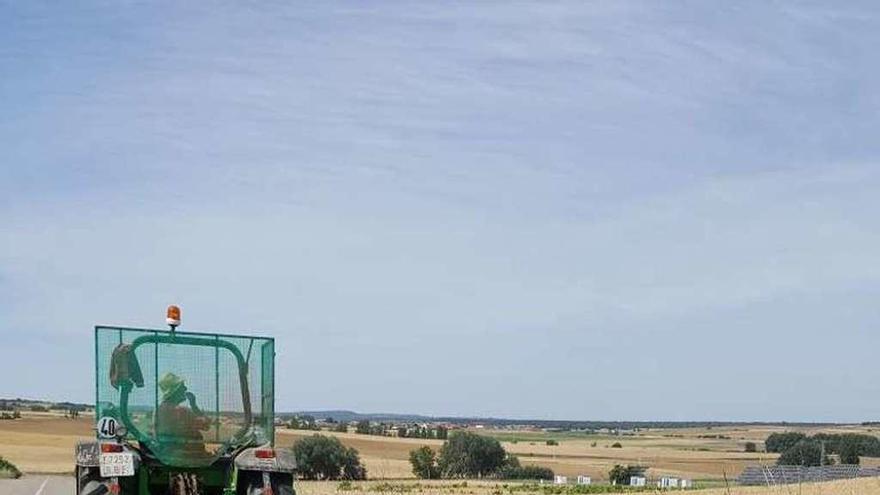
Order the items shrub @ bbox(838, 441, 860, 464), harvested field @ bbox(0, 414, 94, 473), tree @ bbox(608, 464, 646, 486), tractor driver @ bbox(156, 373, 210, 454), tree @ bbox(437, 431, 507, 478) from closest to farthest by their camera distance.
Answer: tractor driver @ bbox(156, 373, 210, 454) < harvested field @ bbox(0, 414, 94, 473) < shrub @ bbox(838, 441, 860, 464) < tree @ bbox(608, 464, 646, 486) < tree @ bbox(437, 431, 507, 478)

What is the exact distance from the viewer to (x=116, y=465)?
11.5 m

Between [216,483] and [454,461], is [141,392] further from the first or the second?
[454,461]

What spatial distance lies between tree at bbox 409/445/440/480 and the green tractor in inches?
2333

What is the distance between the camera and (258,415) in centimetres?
1264

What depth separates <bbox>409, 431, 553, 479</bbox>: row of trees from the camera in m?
83.3

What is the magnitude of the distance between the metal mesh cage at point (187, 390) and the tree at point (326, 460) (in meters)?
61.3

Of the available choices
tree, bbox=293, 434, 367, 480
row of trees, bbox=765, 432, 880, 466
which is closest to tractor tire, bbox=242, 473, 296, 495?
tree, bbox=293, 434, 367, 480

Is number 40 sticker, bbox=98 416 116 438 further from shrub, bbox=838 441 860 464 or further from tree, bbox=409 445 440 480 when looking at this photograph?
shrub, bbox=838 441 860 464

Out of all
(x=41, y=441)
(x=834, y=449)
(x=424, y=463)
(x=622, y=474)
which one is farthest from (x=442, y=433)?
(x=834, y=449)

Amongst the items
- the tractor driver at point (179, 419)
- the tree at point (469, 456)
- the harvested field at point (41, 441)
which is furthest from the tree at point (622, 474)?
the tractor driver at point (179, 419)

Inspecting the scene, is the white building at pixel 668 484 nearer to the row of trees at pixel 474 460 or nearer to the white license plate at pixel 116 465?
the row of trees at pixel 474 460

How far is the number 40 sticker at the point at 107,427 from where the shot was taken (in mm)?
11852

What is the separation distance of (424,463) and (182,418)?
65.7 m

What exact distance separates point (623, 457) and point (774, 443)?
1530 cm
